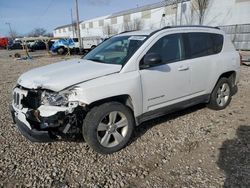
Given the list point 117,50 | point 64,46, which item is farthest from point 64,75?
point 64,46

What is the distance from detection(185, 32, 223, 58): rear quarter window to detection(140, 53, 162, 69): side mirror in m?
0.92

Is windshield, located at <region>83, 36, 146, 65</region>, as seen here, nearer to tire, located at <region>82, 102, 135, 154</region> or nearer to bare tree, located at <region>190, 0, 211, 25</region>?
tire, located at <region>82, 102, 135, 154</region>

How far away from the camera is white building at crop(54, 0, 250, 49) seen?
29.3 metres

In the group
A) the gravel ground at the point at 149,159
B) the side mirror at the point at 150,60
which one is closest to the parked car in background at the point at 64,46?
the gravel ground at the point at 149,159

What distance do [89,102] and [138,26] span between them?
155 ft

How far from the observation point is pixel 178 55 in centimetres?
410

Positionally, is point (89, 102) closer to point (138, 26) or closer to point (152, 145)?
point (152, 145)

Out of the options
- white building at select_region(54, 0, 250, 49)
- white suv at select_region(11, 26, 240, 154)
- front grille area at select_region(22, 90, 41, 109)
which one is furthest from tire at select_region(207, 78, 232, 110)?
white building at select_region(54, 0, 250, 49)

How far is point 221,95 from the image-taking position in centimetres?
506

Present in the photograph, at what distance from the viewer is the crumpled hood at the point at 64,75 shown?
3133 mm

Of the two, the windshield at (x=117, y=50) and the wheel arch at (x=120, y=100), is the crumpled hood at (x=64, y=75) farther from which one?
the wheel arch at (x=120, y=100)

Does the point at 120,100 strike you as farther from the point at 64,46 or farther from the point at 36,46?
the point at 36,46

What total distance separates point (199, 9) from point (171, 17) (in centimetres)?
808

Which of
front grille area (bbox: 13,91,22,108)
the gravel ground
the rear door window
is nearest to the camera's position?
the gravel ground
